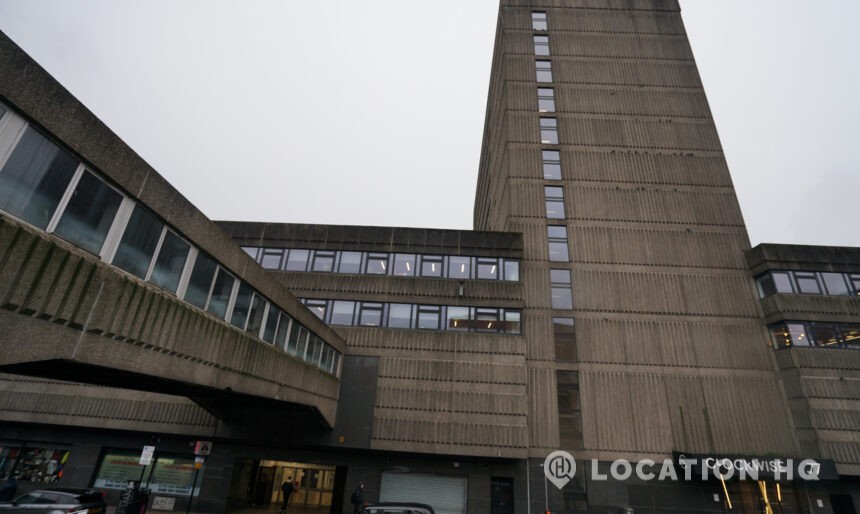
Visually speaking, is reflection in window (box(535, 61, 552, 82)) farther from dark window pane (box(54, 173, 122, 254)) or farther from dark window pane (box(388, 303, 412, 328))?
dark window pane (box(54, 173, 122, 254))

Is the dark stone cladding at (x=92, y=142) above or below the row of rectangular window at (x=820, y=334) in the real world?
below

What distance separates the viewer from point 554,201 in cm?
2609

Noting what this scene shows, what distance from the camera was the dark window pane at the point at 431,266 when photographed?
23.3 metres

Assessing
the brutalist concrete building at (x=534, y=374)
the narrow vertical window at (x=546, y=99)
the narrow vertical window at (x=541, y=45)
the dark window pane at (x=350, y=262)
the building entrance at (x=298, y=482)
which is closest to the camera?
the brutalist concrete building at (x=534, y=374)

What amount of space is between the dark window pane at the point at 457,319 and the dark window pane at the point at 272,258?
10721 mm

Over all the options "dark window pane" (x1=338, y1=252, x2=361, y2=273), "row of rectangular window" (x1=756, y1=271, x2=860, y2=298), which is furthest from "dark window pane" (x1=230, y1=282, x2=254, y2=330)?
"row of rectangular window" (x1=756, y1=271, x2=860, y2=298)

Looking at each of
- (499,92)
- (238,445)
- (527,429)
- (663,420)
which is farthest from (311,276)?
(499,92)

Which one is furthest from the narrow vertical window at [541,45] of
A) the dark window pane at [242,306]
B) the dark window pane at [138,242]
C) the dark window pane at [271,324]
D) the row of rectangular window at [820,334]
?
the dark window pane at [138,242]

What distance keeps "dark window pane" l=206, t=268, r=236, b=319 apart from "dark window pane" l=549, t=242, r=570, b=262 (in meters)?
18.8

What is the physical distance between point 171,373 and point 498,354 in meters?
16.0

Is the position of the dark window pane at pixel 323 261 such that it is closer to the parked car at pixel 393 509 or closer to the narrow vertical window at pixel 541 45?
the parked car at pixel 393 509

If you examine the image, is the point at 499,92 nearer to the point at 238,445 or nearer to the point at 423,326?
the point at 423,326

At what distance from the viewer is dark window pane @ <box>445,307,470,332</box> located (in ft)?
72.4

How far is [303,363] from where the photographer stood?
16.0 m
